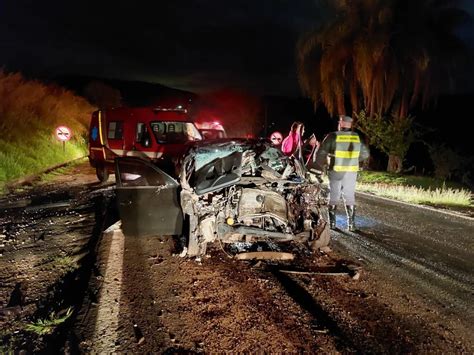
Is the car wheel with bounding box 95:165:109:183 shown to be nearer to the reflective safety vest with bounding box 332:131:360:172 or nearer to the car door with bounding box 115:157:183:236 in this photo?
the car door with bounding box 115:157:183:236

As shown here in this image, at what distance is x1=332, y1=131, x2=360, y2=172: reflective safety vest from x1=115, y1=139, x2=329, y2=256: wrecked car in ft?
4.82

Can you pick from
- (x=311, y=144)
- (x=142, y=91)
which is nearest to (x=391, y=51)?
(x=311, y=144)

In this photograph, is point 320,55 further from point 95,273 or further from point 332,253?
point 95,273

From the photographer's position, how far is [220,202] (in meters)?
5.06

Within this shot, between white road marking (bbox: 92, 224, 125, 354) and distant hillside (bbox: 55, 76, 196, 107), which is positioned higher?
distant hillside (bbox: 55, 76, 196, 107)

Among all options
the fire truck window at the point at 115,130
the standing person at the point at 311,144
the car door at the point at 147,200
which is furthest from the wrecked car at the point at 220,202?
the fire truck window at the point at 115,130

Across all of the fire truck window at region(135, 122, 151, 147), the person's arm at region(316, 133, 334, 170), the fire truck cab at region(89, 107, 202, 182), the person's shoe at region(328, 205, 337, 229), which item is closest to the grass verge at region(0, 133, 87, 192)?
the fire truck cab at region(89, 107, 202, 182)

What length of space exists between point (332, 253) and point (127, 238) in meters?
3.14

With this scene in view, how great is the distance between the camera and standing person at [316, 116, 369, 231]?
21.9 ft

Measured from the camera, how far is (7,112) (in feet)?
56.6

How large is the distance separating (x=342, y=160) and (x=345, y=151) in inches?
6.4

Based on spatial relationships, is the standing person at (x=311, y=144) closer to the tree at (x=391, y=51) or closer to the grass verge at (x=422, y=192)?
the grass verge at (x=422, y=192)

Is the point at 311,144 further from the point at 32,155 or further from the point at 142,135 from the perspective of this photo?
the point at 32,155

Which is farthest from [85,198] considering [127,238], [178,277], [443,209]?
[443,209]
